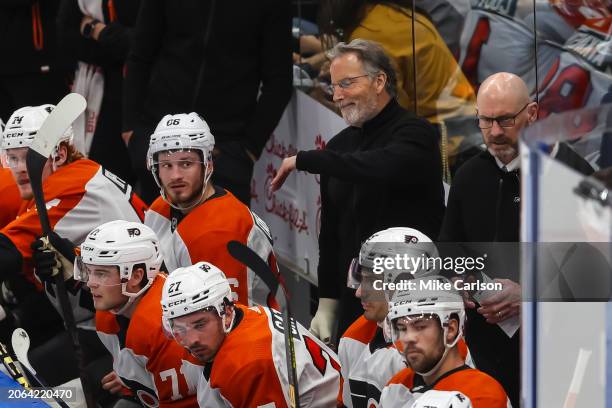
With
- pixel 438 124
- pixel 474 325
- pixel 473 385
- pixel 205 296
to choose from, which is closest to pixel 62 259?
pixel 205 296

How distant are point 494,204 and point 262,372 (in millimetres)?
810

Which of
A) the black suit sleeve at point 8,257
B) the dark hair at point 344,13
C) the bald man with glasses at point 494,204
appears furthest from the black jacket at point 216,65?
the bald man with glasses at point 494,204

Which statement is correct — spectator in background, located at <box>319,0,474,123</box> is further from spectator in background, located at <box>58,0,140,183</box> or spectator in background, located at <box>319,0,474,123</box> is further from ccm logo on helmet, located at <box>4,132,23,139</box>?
spectator in background, located at <box>58,0,140,183</box>

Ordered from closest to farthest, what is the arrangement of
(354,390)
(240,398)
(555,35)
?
(240,398), (354,390), (555,35)

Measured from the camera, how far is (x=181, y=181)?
446 centimetres

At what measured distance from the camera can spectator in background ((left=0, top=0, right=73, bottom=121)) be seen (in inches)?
261

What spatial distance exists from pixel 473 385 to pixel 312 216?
2882 millimetres

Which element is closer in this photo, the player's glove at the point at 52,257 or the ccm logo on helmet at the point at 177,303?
the ccm logo on helmet at the point at 177,303

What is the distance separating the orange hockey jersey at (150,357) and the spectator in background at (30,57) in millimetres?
2738

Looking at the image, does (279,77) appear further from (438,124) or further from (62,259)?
(62,259)

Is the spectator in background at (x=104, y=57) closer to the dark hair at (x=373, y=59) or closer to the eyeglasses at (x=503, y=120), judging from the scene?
the dark hair at (x=373, y=59)

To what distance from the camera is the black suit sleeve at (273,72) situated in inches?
210

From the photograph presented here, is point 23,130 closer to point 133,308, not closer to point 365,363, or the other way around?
point 133,308

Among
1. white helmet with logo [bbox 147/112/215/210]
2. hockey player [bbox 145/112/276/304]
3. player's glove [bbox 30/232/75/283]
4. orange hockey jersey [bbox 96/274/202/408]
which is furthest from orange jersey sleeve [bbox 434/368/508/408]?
player's glove [bbox 30/232/75/283]
